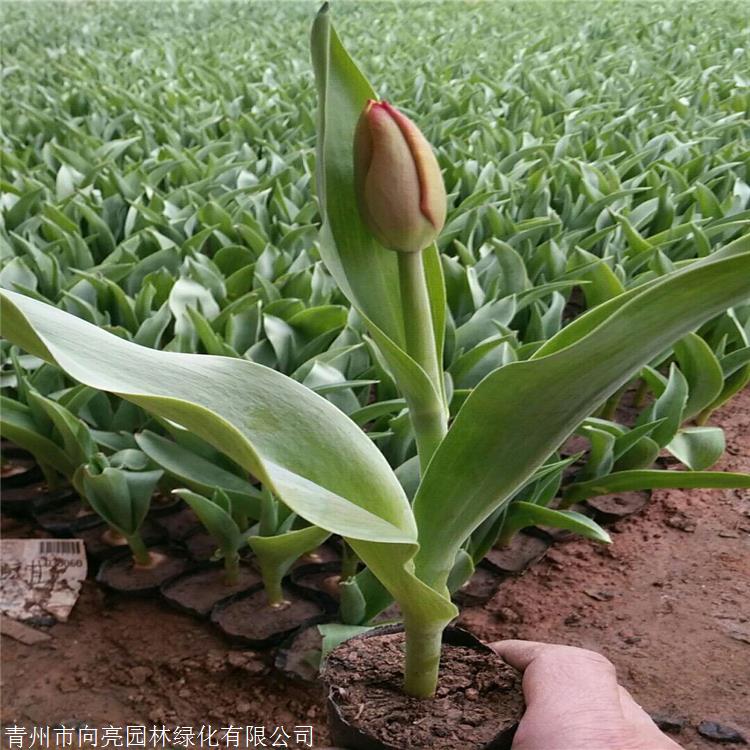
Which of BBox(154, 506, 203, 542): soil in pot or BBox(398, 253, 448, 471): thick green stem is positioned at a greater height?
BBox(398, 253, 448, 471): thick green stem

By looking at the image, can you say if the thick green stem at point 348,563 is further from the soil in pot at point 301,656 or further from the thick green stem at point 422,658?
the thick green stem at point 422,658

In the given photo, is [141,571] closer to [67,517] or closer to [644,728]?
[67,517]

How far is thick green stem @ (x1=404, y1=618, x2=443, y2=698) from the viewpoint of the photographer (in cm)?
97

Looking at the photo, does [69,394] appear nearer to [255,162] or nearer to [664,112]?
[255,162]

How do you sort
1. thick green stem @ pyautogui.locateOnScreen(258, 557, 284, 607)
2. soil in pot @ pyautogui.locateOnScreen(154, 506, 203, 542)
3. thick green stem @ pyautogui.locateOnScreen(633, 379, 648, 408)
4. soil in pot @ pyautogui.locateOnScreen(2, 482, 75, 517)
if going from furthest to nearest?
thick green stem @ pyautogui.locateOnScreen(633, 379, 648, 408)
soil in pot @ pyautogui.locateOnScreen(2, 482, 75, 517)
soil in pot @ pyautogui.locateOnScreen(154, 506, 203, 542)
thick green stem @ pyautogui.locateOnScreen(258, 557, 284, 607)

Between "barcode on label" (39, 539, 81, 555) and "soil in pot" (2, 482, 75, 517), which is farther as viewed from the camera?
"soil in pot" (2, 482, 75, 517)

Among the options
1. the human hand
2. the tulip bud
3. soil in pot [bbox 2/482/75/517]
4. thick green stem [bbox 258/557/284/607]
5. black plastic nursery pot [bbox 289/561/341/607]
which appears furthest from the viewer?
soil in pot [bbox 2/482/75/517]

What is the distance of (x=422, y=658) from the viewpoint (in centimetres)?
99

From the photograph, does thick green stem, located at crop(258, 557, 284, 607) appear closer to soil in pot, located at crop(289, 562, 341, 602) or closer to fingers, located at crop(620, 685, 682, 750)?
soil in pot, located at crop(289, 562, 341, 602)

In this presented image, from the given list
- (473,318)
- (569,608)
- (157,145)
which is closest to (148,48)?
(157,145)

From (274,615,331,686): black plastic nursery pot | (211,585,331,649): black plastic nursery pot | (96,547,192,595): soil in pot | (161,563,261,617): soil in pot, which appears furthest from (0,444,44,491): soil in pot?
(274,615,331,686): black plastic nursery pot

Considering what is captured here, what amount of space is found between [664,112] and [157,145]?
1965 millimetres

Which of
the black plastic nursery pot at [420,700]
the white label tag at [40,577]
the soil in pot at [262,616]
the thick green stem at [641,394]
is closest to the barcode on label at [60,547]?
the white label tag at [40,577]

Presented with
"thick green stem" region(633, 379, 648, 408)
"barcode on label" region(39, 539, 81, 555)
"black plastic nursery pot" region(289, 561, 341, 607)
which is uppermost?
"thick green stem" region(633, 379, 648, 408)
